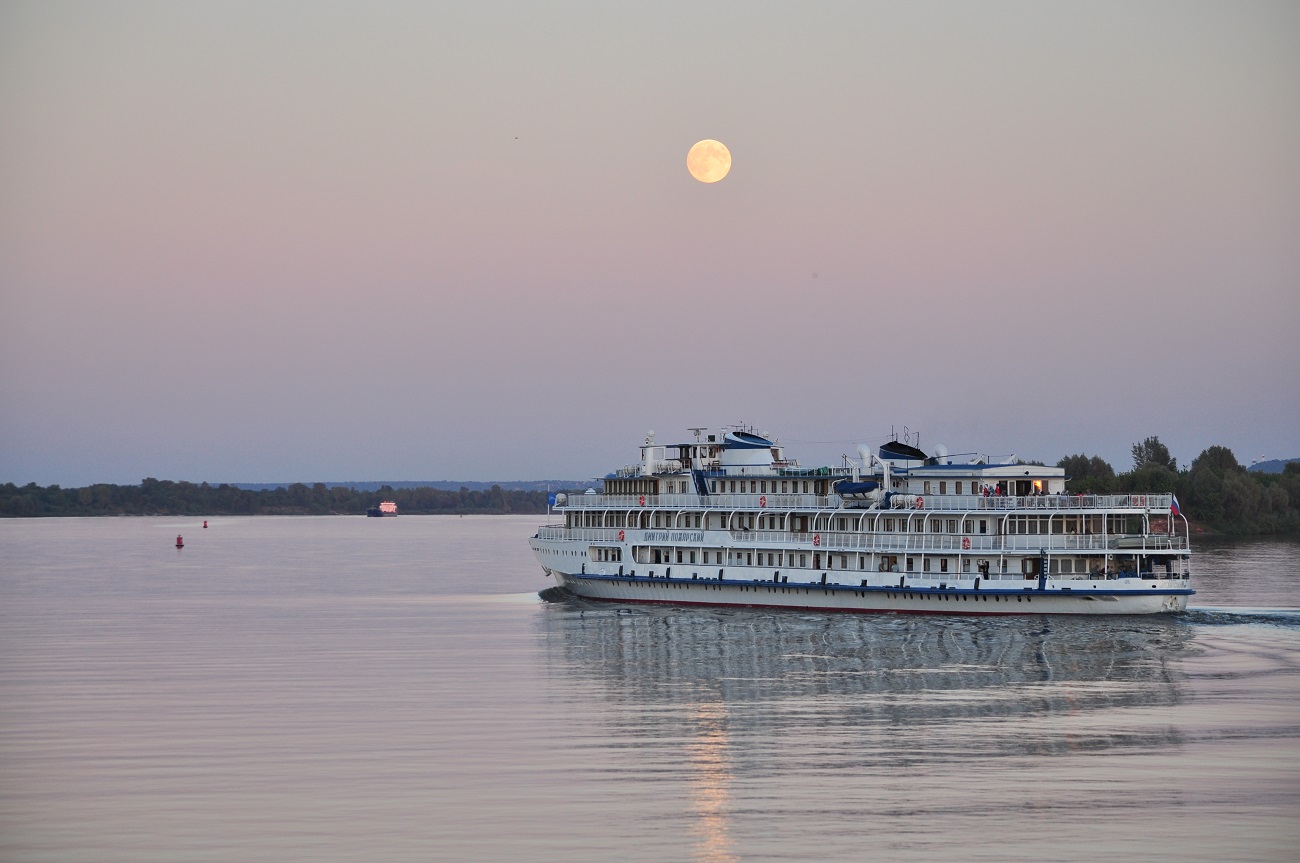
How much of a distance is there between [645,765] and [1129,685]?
21335 millimetres

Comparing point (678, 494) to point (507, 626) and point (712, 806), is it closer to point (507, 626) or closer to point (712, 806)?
point (507, 626)

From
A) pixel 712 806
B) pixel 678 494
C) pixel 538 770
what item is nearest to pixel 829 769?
pixel 712 806

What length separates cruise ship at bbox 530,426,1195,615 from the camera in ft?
222

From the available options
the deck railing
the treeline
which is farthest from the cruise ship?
the treeline

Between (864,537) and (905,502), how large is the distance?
2725mm

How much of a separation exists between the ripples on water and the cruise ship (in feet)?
6.41

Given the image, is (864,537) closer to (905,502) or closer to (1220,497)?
A: (905,502)

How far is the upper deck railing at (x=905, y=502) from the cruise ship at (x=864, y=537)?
0.08 metres

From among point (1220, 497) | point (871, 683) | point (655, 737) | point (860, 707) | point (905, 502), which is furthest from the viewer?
point (1220, 497)

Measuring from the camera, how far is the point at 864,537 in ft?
243

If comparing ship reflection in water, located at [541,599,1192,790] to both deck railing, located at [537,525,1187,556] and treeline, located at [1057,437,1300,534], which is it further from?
treeline, located at [1057,437,1300,534]

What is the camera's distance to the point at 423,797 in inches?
1384

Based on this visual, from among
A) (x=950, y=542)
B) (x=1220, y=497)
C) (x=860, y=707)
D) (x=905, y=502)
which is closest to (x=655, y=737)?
(x=860, y=707)

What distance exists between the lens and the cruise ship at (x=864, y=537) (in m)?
67.7
